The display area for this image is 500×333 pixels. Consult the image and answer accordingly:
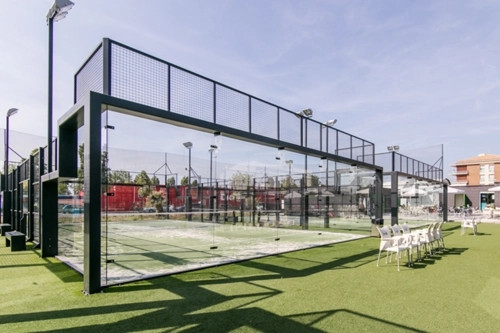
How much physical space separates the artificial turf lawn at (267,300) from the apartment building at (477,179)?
42.3 meters

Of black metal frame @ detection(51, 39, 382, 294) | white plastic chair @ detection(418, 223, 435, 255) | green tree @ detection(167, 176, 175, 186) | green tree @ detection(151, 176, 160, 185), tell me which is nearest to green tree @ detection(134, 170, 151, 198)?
green tree @ detection(151, 176, 160, 185)

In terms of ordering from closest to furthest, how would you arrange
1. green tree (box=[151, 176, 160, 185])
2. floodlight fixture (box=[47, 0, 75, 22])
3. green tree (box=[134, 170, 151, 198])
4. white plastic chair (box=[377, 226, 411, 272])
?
floodlight fixture (box=[47, 0, 75, 22]) → white plastic chair (box=[377, 226, 411, 272]) → green tree (box=[134, 170, 151, 198]) → green tree (box=[151, 176, 160, 185])

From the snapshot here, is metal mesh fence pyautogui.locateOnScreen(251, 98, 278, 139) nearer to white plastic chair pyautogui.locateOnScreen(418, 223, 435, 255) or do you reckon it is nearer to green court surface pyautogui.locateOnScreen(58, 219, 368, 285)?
green court surface pyautogui.locateOnScreen(58, 219, 368, 285)

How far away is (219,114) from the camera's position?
820 cm

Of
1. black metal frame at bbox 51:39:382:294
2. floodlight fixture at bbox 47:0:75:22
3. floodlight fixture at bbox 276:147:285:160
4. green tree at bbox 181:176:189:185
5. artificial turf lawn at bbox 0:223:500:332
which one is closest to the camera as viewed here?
artificial turf lawn at bbox 0:223:500:332

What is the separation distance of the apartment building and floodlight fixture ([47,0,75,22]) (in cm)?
4693

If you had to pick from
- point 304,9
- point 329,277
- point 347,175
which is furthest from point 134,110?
point 347,175

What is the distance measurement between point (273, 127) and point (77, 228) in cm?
713

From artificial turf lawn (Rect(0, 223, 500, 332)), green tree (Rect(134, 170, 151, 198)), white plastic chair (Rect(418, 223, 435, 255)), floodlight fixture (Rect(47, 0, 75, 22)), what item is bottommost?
artificial turf lawn (Rect(0, 223, 500, 332))

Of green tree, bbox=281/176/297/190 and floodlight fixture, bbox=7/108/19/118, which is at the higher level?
floodlight fixture, bbox=7/108/19/118

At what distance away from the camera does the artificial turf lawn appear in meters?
4.03

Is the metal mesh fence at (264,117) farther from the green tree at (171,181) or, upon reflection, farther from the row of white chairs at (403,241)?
the green tree at (171,181)

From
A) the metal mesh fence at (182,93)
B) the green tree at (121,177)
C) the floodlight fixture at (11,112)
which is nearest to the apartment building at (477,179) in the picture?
the green tree at (121,177)

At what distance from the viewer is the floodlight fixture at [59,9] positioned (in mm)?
6969
